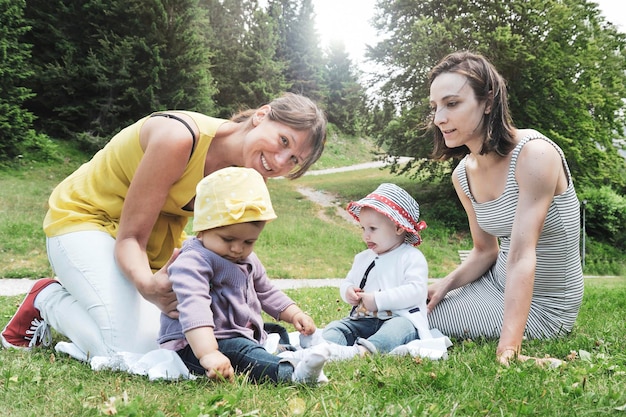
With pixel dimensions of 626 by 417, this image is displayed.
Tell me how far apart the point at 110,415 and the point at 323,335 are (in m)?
1.83

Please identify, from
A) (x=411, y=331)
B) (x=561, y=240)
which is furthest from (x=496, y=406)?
(x=561, y=240)

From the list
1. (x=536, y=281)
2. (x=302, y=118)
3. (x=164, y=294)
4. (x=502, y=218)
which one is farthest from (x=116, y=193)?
(x=536, y=281)

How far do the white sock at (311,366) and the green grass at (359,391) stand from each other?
0.06 metres

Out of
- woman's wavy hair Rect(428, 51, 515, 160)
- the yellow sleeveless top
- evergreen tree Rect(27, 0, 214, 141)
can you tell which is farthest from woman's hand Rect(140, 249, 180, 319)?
evergreen tree Rect(27, 0, 214, 141)

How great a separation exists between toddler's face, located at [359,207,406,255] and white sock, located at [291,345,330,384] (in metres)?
1.40

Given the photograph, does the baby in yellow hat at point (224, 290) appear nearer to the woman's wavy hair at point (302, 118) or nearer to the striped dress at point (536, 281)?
the woman's wavy hair at point (302, 118)

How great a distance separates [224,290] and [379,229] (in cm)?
129

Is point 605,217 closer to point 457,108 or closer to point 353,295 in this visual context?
point 457,108

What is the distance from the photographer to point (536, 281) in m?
3.87

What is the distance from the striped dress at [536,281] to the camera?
364cm

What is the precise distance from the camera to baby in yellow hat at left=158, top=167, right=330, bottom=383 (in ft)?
8.70

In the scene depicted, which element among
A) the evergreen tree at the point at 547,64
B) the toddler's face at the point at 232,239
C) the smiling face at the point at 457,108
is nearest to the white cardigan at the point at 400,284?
the smiling face at the point at 457,108

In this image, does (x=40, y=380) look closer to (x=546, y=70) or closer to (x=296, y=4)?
(x=546, y=70)

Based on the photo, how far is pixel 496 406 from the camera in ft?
7.22
